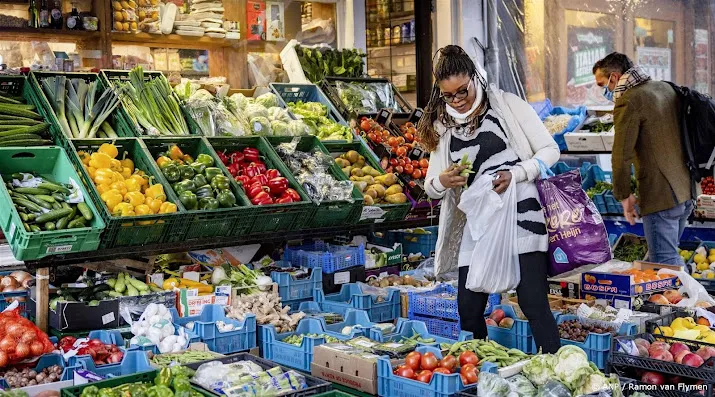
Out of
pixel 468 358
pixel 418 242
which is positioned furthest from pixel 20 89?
pixel 468 358

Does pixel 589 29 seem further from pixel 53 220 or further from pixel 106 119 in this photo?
pixel 53 220

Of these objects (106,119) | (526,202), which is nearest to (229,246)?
(106,119)

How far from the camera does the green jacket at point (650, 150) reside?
6324 mm

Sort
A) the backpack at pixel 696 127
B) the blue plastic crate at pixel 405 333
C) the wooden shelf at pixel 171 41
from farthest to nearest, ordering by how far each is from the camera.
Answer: the wooden shelf at pixel 171 41
the backpack at pixel 696 127
the blue plastic crate at pixel 405 333

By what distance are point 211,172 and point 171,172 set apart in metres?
0.26

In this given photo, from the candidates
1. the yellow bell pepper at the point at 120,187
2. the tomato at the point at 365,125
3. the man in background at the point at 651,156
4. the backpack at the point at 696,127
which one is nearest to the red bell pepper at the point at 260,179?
the yellow bell pepper at the point at 120,187

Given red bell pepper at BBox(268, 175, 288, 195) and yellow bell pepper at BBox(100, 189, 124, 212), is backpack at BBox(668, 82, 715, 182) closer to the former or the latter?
red bell pepper at BBox(268, 175, 288, 195)

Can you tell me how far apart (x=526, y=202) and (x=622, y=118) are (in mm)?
2392

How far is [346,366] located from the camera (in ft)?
13.9

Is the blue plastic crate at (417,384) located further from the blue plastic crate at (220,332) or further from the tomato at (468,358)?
the blue plastic crate at (220,332)

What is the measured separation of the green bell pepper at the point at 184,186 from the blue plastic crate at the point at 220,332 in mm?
774

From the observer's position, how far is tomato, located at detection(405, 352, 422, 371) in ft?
13.4

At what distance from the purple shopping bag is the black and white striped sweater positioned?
1.8 inches

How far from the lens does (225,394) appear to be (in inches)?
140
